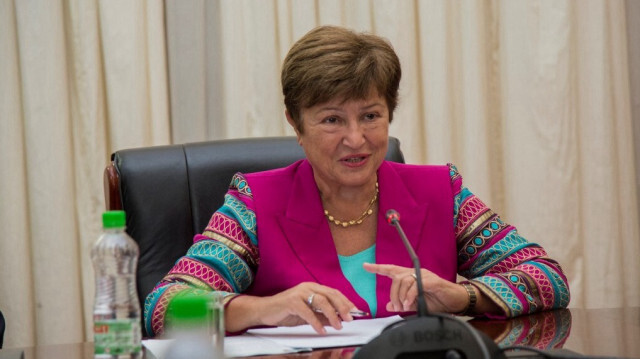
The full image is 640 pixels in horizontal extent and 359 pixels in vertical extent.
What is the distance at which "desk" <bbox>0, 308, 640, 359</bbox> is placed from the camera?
153cm

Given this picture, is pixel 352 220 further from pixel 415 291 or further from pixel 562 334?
pixel 562 334

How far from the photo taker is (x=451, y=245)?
7.34 feet

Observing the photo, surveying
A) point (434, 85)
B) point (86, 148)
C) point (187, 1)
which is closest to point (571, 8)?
point (434, 85)

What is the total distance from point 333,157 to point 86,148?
1221 millimetres

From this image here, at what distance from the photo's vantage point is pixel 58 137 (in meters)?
3.06

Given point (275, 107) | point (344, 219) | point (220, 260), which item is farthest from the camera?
point (275, 107)

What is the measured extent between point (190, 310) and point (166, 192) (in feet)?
3.90

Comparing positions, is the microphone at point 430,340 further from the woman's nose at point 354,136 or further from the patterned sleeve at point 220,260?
the woman's nose at point 354,136

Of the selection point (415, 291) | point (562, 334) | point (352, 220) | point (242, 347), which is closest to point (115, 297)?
point (242, 347)

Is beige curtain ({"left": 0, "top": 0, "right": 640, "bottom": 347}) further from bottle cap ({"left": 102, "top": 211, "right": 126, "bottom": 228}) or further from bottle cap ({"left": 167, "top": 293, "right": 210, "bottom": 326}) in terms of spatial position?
bottle cap ({"left": 167, "top": 293, "right": 210, "bottom": 326})

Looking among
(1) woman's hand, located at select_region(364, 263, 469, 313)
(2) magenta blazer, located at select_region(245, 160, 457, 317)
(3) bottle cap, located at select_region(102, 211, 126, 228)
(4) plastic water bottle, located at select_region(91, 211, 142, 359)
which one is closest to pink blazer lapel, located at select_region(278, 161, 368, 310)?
(2) magenta blazer, located at select_region(245, 160, 457, 317)

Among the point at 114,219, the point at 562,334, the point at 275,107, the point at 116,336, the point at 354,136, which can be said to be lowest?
the point at 562,334

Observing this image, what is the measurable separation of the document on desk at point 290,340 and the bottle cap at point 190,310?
0.40 metres

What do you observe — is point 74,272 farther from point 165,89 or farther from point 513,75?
point 513,75
